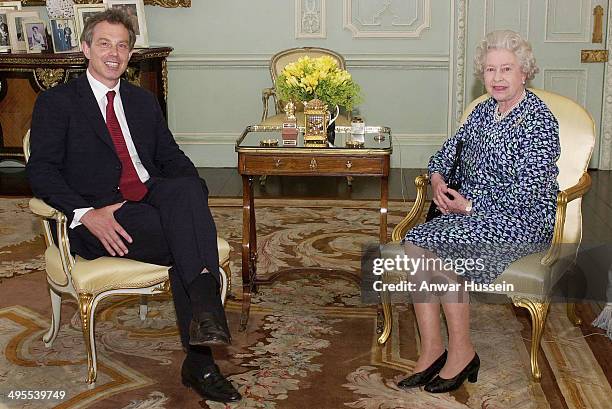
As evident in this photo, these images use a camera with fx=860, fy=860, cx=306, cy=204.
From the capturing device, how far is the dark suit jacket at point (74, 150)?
335 cm

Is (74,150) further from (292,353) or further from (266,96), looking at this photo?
(266,96)

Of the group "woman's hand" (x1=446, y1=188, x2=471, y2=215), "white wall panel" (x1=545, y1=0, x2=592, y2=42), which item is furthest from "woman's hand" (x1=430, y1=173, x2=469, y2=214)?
"white wall panel" (x1=545, y1=0, x2=592, y2=42)

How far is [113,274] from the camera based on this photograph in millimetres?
3244

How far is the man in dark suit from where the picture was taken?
10.5ft

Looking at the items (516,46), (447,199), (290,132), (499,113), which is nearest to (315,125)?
(290,132)

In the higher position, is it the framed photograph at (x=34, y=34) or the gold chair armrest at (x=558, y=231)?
the framed photograph at (x=34, y=34)

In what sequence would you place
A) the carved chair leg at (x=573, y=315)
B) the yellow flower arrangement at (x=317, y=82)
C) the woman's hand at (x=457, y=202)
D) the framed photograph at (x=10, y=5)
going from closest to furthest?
the woman's hand at (x=457, y=202)
the carved chair leg at (x=573, y=315)
the yellow flower arrangement at (x=317, y=82)
the framed photograph at (x=10, y=5)

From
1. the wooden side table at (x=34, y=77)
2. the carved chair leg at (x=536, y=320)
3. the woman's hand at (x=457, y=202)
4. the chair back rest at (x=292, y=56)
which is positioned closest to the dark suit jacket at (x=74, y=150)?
the woman's hand at (x=457, y=202)

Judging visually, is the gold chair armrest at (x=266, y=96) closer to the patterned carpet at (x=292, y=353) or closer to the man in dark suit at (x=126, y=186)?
the patterned carpet at (x=292, y=353)

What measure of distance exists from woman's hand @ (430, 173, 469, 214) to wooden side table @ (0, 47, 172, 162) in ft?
11.7

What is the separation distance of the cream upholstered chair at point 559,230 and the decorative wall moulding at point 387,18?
334cm

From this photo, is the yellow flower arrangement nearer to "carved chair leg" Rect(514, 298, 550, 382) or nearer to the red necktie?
the red necktie

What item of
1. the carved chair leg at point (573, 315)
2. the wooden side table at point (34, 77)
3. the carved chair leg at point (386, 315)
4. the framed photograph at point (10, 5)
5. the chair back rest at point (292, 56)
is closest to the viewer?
the carved chair leg at point (386, 315)

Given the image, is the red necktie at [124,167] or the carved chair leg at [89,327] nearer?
the carved chair leg at [89,327]
